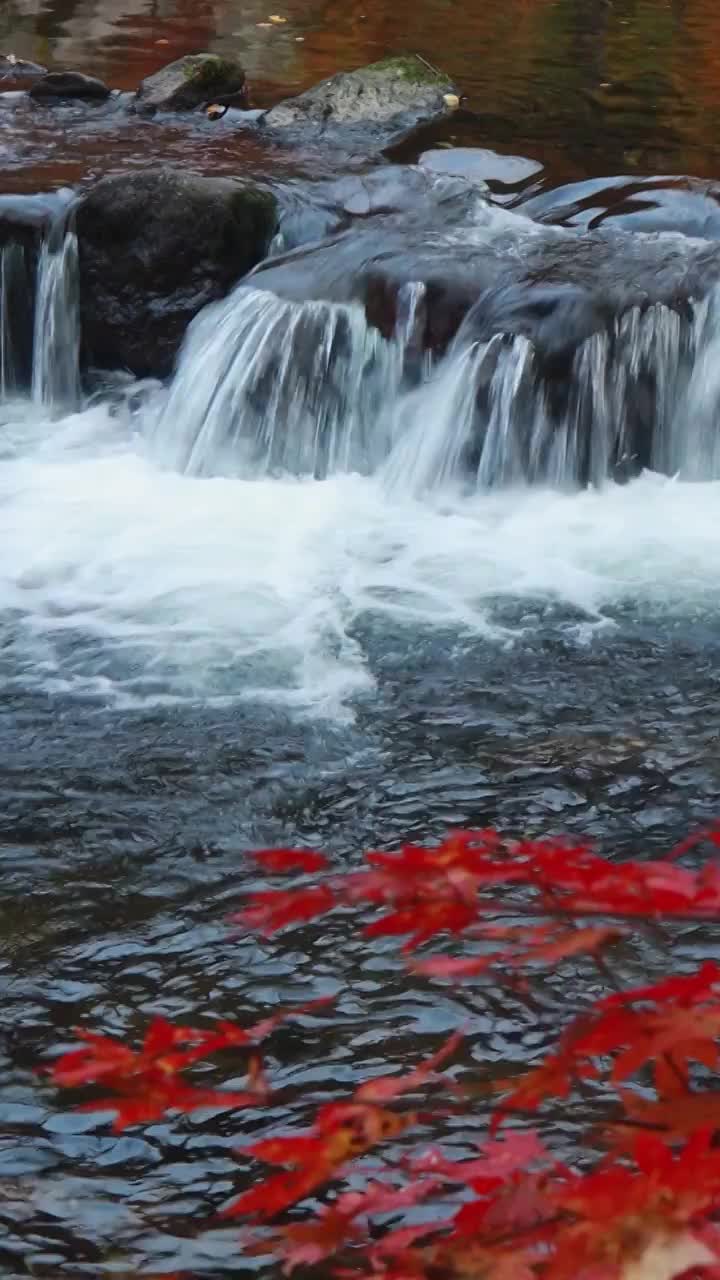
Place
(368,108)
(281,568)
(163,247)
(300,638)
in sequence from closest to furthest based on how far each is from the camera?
(300,638), (281,568), (163,247), (368,108)

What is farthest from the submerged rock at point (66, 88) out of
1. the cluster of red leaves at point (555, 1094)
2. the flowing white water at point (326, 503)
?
the cluster of red leaves at point (555, 1094)

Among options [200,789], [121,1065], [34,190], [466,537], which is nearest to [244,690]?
[200,789]

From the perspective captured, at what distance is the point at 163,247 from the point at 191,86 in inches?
136

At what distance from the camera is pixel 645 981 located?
3.71 m

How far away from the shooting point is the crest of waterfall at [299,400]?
7984mm

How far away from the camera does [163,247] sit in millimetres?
8773

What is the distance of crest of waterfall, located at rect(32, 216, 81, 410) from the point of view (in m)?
9.01

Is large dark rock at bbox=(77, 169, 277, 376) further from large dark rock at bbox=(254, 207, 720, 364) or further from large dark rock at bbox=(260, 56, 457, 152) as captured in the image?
large dark rock at bbox=(260, 56, 457, 152)

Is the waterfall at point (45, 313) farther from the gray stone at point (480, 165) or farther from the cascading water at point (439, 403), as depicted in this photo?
the gray stone at point (480, 165)

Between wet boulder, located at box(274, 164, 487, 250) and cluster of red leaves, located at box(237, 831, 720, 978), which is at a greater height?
wet boulder, located at box(274, 164, 487, 250)

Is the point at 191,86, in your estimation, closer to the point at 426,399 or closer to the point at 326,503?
the point at 426,399

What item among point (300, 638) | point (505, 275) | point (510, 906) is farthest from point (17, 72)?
point (510, 906)

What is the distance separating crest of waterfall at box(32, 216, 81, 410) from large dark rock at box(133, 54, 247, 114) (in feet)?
9.90

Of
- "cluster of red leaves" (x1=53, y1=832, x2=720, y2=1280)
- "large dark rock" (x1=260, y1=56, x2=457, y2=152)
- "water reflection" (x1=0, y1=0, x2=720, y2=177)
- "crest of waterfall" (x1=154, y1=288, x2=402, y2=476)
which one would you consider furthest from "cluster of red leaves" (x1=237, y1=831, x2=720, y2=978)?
"large dark rock" (x1=260, y1=56, x2=457, y2=152)
